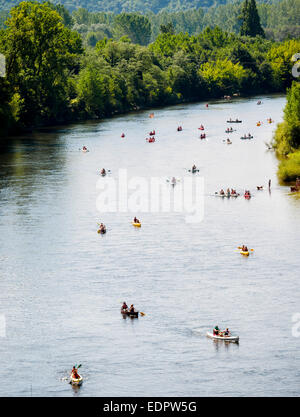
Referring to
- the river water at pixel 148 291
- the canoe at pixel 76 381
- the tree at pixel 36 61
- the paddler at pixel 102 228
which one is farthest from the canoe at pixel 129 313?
the tree at pixel 36 61

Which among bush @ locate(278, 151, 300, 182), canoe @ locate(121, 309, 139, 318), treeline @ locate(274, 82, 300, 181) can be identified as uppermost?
treeline @ locate(274, 82, 300, 181)

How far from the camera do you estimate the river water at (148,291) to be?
49656 mm

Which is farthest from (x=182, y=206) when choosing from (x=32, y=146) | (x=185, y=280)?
(x=32, y=146)

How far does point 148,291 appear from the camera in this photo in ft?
205

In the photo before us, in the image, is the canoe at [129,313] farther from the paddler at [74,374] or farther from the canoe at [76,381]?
the canoe at [76,381]

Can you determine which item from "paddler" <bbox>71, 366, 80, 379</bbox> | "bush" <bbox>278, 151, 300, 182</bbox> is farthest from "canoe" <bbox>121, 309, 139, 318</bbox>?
"bush" <bbox>278, 151, 300, 182</bbox>

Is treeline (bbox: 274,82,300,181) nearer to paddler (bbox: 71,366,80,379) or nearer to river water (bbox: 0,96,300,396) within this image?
river water (bbox: 0,96,300,396)

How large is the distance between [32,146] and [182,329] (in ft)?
287

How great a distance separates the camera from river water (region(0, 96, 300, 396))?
49656 millimetres

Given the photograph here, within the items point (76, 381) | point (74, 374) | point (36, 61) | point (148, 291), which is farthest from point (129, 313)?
point (36, 61)

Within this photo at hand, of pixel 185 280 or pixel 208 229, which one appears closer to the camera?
pixel 185 280

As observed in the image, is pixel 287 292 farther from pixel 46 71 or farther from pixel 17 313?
pixel 46 71

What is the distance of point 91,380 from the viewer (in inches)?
1934
